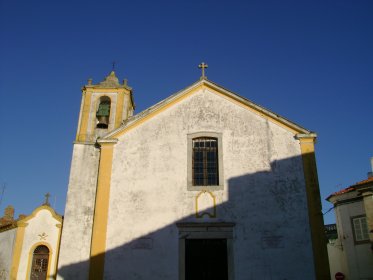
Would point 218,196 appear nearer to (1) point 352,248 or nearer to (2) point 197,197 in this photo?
(2) point 197,197

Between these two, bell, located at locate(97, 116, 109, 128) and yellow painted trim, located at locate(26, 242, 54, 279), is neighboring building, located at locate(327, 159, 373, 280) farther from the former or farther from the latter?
yellow painted trim, located at locate(26, 242, 54, 279)

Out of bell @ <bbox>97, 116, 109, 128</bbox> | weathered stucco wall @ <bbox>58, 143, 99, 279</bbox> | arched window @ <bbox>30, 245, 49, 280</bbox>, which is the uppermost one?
bell @ <bbox>97, 116, 109, 128</bbox>

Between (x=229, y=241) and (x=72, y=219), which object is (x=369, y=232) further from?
(x=72, y=219)

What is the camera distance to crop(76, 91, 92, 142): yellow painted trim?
14953 millimetres

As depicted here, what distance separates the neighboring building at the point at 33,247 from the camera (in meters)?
13.8

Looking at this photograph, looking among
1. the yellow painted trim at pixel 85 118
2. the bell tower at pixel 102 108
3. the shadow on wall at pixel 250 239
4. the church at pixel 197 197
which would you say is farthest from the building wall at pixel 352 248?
the yellow painted trim at pixel 85 118

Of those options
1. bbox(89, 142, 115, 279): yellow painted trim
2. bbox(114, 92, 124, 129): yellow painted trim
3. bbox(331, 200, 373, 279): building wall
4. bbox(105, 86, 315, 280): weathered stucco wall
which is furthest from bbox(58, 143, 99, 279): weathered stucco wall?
bbox(331, 200, 373, 279): building wall

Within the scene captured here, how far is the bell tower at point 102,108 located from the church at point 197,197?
45 cm

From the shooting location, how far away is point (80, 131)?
49.4 feet

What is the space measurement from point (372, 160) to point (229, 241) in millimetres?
14849

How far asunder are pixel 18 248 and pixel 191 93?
8.68m

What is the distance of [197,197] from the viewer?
12.9m

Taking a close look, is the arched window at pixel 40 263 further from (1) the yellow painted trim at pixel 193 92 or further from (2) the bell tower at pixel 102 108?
(1) the yellow painted trim at pixel 193 92

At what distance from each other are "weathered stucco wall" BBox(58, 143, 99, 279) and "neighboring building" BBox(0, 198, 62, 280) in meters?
1.44
